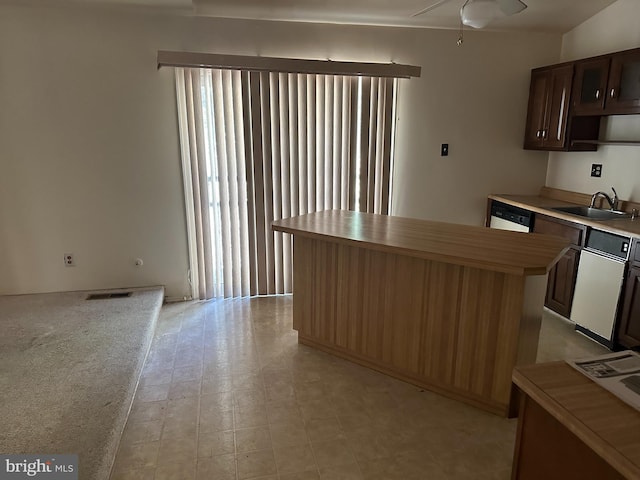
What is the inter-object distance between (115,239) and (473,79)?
144 inches

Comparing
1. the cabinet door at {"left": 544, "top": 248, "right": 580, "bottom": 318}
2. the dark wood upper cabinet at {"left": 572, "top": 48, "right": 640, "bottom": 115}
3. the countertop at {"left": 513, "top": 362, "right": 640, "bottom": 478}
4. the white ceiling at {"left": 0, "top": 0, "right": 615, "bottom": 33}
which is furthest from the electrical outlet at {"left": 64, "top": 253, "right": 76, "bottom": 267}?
the dark wood upper cabinet at {"left": 572, "top": 48, "right": 640, "bottom": 115}

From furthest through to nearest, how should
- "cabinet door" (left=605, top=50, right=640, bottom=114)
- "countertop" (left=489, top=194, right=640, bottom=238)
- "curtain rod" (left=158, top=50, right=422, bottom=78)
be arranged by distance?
"curtain rod" (left=158, top=50, right=422, bottom=78) → "cabinet door" (left=605, top=50, right=640, bottom=114) → "countertop" (left=489, top=194, right=640, bottom=238)

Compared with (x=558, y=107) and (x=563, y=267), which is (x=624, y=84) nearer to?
(x=558, y=107)

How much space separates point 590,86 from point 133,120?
3824mm

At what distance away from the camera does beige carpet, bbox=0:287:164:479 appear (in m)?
1.98

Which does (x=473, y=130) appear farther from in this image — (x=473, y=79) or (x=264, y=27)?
(x=264, y=27)

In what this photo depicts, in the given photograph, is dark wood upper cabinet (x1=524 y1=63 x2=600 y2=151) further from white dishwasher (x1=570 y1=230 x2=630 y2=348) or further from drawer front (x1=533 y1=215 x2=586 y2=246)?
white dishwasher (x1=570 y1=230 x2=630 y2=348)

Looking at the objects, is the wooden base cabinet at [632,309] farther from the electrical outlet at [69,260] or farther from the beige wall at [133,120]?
the electrical outlet at [69,260]

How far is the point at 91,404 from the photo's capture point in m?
2.25

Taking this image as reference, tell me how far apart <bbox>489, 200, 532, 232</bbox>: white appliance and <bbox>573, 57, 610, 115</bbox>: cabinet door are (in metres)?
0.96

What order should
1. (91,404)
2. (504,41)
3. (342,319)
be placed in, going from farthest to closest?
(504,41)
(342,319)
(91,404)

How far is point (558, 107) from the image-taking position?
154 inches

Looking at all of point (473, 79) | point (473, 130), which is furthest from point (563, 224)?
point (473, 79)

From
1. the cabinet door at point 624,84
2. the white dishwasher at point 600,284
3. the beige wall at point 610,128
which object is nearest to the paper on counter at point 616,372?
the white dishwasher at point 600,284
